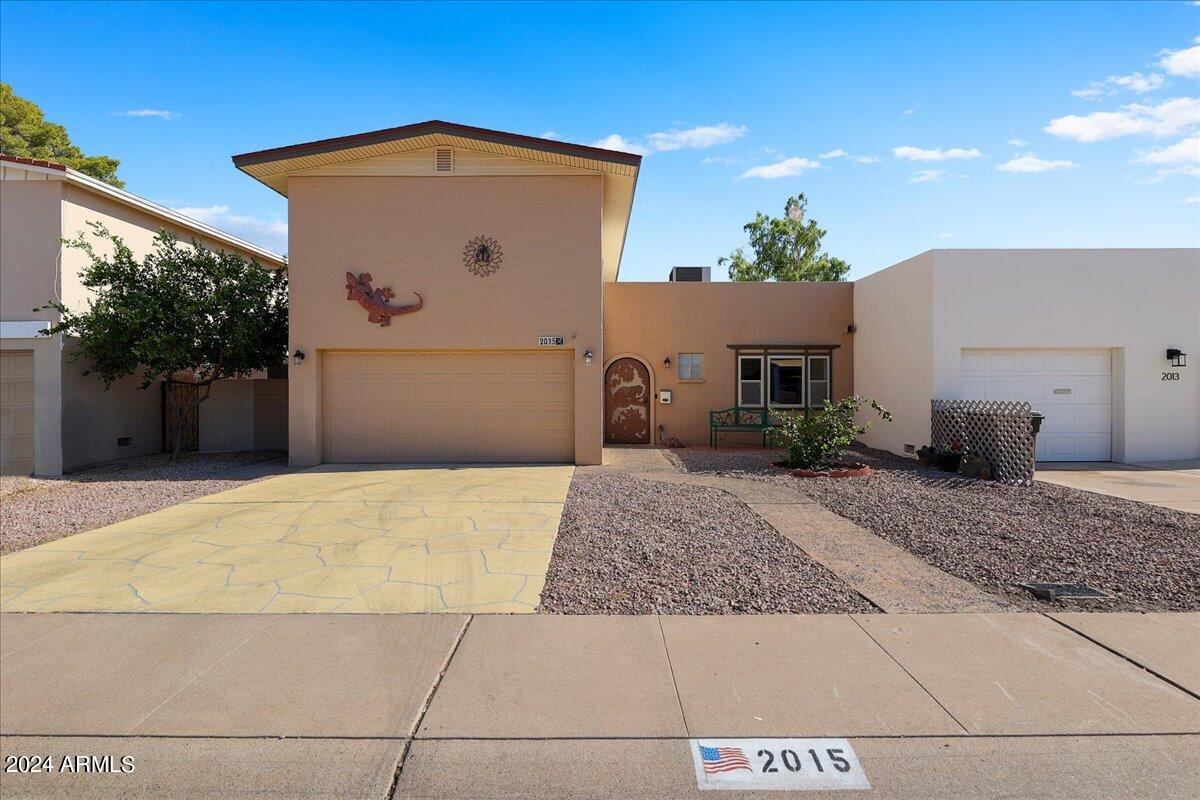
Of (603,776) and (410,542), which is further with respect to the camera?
(410,542)

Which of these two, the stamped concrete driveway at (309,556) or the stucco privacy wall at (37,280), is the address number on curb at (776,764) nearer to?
the stamped concrete driveway at (309,556)

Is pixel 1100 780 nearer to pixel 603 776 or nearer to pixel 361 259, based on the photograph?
pixel 603 776

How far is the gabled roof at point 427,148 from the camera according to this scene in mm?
11867

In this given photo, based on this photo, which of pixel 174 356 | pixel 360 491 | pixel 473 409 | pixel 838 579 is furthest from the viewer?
pixel 473 409

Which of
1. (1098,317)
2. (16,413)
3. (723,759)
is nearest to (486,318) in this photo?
(16,413)

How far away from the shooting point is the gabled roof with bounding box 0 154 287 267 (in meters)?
11.5

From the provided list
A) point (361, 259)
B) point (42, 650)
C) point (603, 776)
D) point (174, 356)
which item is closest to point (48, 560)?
point (42, 650)

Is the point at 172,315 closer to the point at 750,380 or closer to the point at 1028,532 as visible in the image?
the point at 750,380

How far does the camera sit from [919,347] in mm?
13047

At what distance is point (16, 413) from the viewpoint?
11.9 metres

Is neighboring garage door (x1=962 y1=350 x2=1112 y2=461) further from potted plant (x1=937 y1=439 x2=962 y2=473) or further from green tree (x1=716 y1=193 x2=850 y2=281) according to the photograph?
green tree (x1=716 y1=193 x2=850 y2=281)

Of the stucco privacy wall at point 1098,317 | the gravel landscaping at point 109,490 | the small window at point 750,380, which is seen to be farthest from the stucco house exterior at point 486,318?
the small window at point 750,380

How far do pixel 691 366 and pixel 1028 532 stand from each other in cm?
1005

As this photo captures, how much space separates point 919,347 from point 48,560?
1351 centimetres
